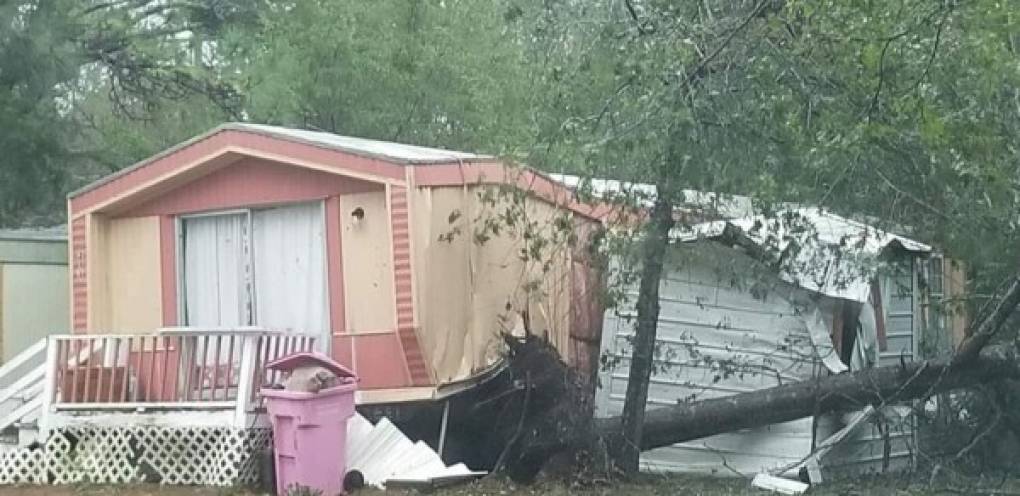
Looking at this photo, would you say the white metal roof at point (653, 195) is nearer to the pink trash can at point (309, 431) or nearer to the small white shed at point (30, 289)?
the pink trash can at point (309, 431)

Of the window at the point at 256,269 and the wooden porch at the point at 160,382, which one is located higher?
the window at the point at 256,269

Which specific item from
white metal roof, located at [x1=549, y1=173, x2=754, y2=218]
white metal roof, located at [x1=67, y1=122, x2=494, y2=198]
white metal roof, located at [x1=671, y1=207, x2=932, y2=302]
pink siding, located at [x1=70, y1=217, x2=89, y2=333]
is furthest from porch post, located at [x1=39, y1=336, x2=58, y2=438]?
white metal roof, located at [x1=671, y1=207, x2=932, y2=302]

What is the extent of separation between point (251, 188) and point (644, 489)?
4512mm

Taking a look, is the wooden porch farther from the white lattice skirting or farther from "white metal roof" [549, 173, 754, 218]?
"white metal roof" [549, 173, 754, 218]

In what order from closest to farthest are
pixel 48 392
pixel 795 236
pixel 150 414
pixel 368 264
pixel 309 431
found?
pixel 309 431, pixel 795 236, pixel 150 414, pixel 48 392, pixel 368 264

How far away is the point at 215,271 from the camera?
12633 mm

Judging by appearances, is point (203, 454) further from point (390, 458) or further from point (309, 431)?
point (390, 458)

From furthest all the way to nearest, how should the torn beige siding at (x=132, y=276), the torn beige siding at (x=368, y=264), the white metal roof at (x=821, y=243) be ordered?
the torn beige siding at (x=132, y=276), the torn beige siding at (x=368, y=264), the white metal roof at (x=821, y=243)

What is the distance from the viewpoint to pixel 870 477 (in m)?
12.2

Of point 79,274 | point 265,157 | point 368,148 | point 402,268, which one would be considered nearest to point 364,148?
point 368,148

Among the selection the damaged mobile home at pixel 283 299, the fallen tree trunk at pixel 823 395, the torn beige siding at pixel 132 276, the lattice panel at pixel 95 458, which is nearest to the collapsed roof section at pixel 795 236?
the fallen tree trunk at pixel 823 395

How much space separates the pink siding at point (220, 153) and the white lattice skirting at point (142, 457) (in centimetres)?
235

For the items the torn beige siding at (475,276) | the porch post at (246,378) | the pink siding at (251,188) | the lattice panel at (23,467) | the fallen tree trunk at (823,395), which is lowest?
the lattice panel at (23,467)

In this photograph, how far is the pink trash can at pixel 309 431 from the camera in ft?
33.5
